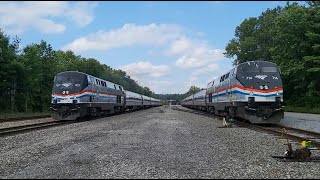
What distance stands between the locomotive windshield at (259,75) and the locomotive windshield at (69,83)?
11454 mm

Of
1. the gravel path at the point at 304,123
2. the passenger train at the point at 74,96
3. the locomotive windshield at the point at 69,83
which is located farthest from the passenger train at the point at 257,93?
the locomotive windshield at the point at 69,83

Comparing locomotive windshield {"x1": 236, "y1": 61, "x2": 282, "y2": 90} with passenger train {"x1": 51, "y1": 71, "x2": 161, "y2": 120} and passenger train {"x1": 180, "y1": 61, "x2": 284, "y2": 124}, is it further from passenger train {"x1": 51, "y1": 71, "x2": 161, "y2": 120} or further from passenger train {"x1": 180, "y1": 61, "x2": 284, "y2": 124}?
passenger train {"x1": 51, "y1": 71, "x2": 161, "y2": 120}

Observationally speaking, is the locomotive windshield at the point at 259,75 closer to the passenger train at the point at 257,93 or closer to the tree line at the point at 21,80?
the passenger train at the point at 257,93

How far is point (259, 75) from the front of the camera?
65.5 ft

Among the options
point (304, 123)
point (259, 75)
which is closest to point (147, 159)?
point (259, 75)

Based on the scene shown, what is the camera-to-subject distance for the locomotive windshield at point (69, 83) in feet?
81.6

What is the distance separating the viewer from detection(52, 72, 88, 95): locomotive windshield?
81.6 feet

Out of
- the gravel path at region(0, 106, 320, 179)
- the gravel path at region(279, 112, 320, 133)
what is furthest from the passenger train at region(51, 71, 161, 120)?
the gravel path at region(279, 112, 320, 133)

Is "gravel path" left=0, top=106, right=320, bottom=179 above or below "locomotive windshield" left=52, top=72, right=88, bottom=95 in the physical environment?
below

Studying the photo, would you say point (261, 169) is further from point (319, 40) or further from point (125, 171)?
point (319, 40)

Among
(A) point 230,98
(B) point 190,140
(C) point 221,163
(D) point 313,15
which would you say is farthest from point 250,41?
(C) point 221,163

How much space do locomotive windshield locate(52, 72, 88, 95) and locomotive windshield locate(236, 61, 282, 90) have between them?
451 inches

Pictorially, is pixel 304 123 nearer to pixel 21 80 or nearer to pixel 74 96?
pixel 74 96

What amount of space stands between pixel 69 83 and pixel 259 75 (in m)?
13.5
